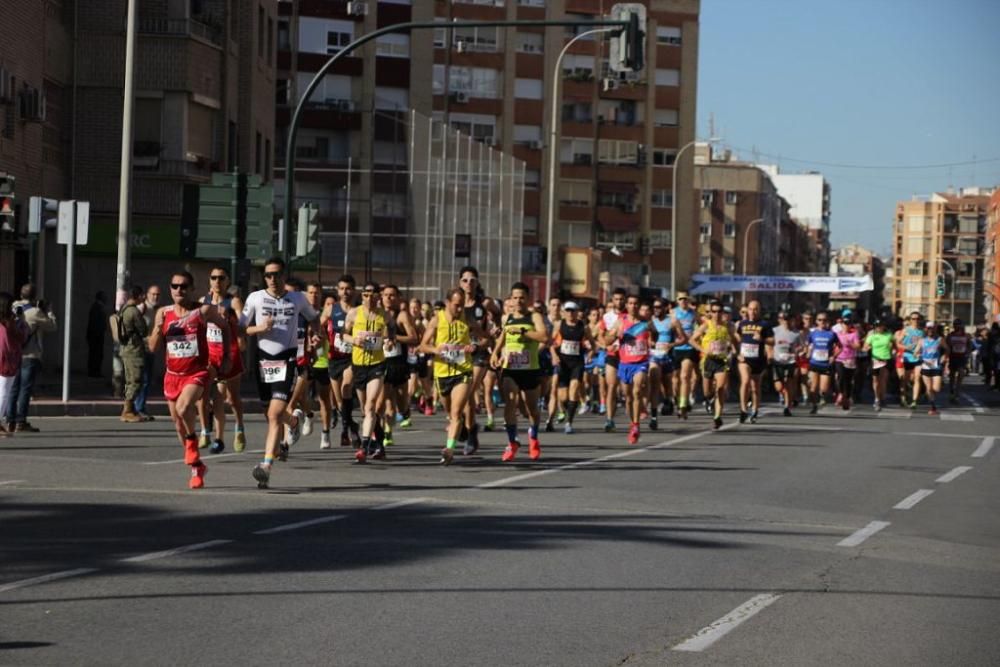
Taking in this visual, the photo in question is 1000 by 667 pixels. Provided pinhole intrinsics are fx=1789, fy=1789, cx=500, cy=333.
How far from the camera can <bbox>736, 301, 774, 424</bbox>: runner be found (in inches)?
1070

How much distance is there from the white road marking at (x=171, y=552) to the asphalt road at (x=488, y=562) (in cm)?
4

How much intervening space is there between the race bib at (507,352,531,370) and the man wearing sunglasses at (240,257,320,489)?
3739 mm

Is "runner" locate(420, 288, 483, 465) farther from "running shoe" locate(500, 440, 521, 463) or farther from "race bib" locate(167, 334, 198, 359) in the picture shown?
"race bib" locate(167, 334, 198, 359)

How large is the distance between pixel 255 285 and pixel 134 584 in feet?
114

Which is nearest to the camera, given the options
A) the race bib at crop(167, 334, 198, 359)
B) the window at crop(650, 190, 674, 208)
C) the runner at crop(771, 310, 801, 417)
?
the race bib at crop(167, 334, 198, 359)

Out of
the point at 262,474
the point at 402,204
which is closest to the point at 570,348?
the point at 262,474

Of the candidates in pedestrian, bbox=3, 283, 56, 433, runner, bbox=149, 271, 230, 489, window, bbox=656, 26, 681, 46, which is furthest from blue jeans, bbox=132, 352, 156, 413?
window, bbox=656, 26, 681, 46

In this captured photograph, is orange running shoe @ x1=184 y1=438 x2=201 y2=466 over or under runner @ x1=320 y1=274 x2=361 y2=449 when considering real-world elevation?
under

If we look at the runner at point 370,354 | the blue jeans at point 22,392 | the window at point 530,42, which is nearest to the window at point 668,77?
the window at point 530,42

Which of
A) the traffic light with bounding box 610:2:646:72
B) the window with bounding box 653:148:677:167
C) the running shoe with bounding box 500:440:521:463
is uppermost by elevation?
the window with bounding box 653:148:677:167

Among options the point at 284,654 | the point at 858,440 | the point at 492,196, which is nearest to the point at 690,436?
the point at 858,440

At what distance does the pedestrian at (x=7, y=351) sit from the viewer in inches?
819

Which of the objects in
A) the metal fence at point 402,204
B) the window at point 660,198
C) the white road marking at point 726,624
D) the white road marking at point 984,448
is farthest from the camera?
the window at point 660,198

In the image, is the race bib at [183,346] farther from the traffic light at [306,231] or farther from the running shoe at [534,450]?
the traffic light at [306,231]
